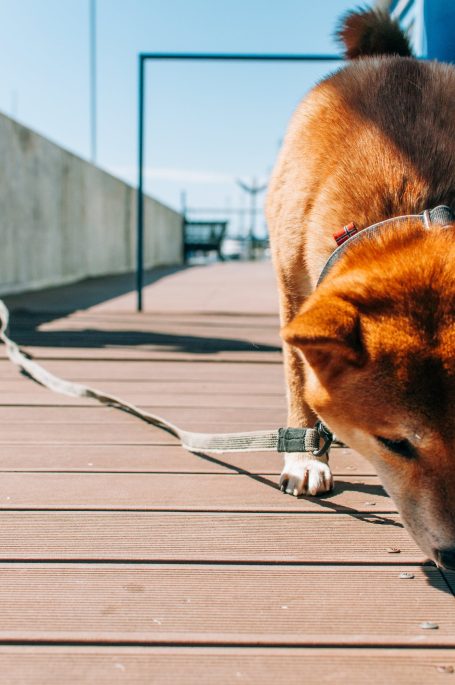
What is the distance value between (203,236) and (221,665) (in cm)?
2353

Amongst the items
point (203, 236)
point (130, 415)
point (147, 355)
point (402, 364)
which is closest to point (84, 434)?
point (130, 415)

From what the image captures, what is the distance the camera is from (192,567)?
4.66 feet

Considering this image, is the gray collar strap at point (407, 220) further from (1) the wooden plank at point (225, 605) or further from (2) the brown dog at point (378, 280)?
(1) the wooden plank at point (225, 605)

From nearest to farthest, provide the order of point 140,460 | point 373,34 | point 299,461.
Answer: point 299,461 → point 140,460 → point 373,34

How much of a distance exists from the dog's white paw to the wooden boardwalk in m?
0.04

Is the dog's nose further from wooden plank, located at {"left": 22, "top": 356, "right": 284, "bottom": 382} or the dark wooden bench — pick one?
the dark wooden bench

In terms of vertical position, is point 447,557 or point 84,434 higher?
point 447,557

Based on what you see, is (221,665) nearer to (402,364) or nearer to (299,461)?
(402,364)

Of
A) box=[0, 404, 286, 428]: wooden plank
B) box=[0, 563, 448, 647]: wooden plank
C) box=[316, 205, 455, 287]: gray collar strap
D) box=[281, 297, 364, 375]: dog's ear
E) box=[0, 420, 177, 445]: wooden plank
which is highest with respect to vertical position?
box=[316, 205, 455, 287]: gray collar strap

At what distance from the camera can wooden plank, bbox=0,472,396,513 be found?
1743mm

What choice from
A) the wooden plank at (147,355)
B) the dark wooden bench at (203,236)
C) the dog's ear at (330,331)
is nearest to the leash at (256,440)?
the dog's ear at (330,331)

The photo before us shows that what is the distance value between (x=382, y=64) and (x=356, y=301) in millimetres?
1107

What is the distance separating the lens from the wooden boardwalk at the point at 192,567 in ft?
3.69

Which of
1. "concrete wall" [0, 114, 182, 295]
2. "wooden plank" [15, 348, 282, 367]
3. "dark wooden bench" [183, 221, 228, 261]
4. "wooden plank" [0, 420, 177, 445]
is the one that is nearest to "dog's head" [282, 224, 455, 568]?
"wooden plank" [0, 420, 177, 445]
